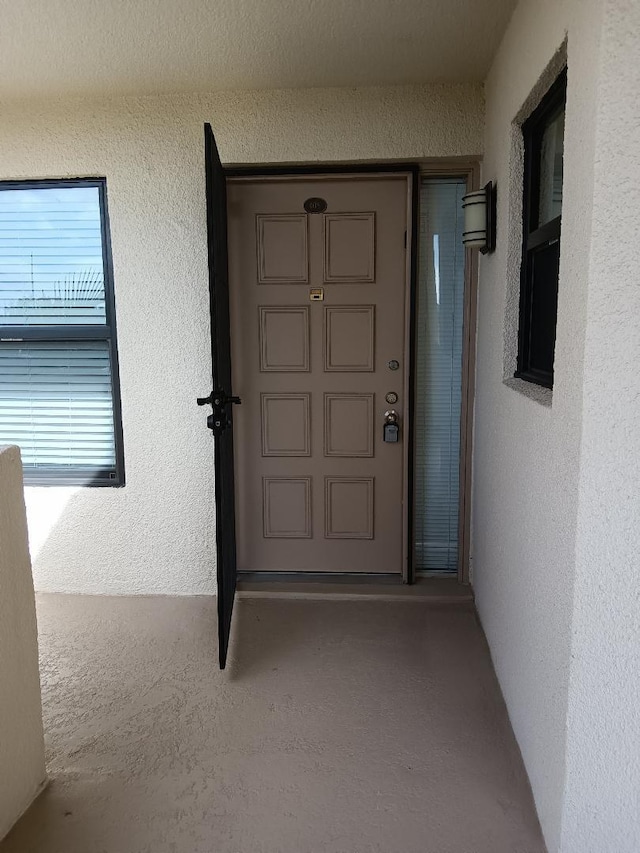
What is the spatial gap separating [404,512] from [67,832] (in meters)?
2.01

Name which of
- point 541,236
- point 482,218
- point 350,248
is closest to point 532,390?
point 541,236

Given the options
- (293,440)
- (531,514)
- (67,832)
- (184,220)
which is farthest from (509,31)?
(67,832)

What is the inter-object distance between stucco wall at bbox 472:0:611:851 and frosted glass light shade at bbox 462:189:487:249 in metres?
0.10

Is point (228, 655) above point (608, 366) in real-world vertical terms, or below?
below

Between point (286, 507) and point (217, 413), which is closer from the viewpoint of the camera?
point (217, 413)

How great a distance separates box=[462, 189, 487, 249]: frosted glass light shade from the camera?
99.0 inches

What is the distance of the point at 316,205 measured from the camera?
9.80ft

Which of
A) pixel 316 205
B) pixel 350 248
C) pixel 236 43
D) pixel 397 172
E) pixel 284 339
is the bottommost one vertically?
pixel 284 339

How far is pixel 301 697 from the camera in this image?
89.8 inches

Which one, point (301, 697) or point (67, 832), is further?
point (301, 697)

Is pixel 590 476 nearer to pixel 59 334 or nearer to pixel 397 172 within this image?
pixel 397 172

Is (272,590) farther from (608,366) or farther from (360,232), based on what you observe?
(608,366)

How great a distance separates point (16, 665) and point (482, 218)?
7.84ft

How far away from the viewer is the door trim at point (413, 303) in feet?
9.49
